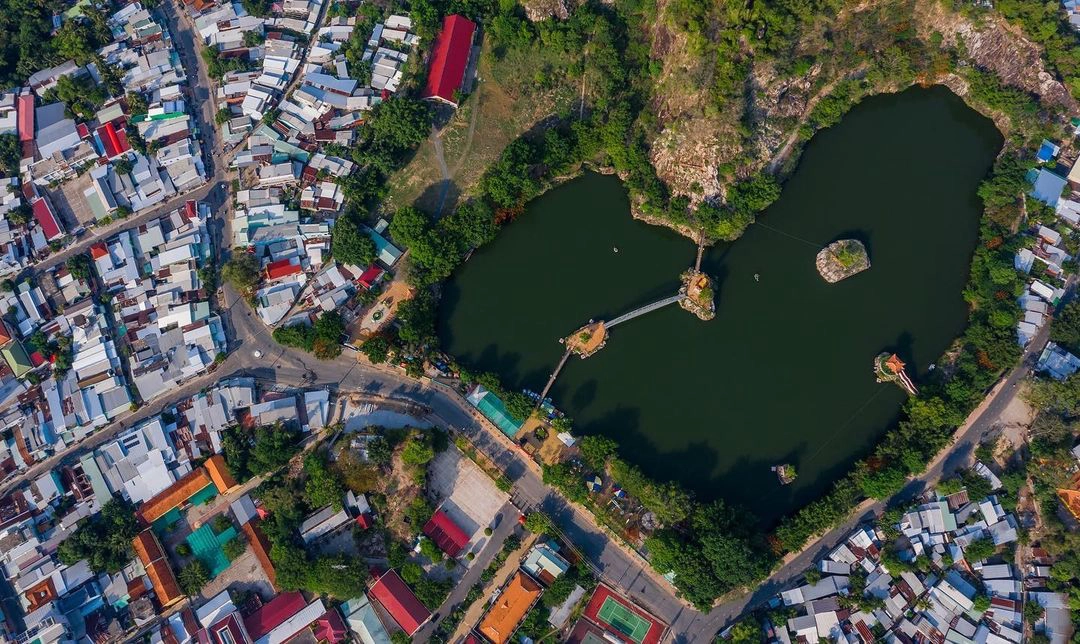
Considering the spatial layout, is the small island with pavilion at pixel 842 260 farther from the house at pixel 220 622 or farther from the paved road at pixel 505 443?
the house at pixel 220 622

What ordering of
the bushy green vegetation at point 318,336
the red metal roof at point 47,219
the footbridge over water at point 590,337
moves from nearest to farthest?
the bushy green vegetation at point 318,336 < the footbridge over water at point 590,337 < the red metal roof at point 47,219

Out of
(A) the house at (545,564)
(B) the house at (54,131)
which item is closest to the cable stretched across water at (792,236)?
(A) the house at (545,564)

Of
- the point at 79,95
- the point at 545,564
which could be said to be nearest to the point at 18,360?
the point at 79,95

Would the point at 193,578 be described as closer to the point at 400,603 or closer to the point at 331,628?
the point at 331,628

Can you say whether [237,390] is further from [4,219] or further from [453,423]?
[4,219]

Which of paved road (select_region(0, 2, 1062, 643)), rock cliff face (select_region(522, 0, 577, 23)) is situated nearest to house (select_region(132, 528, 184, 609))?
paved road (select_region(0, 2, 1062, 643))
